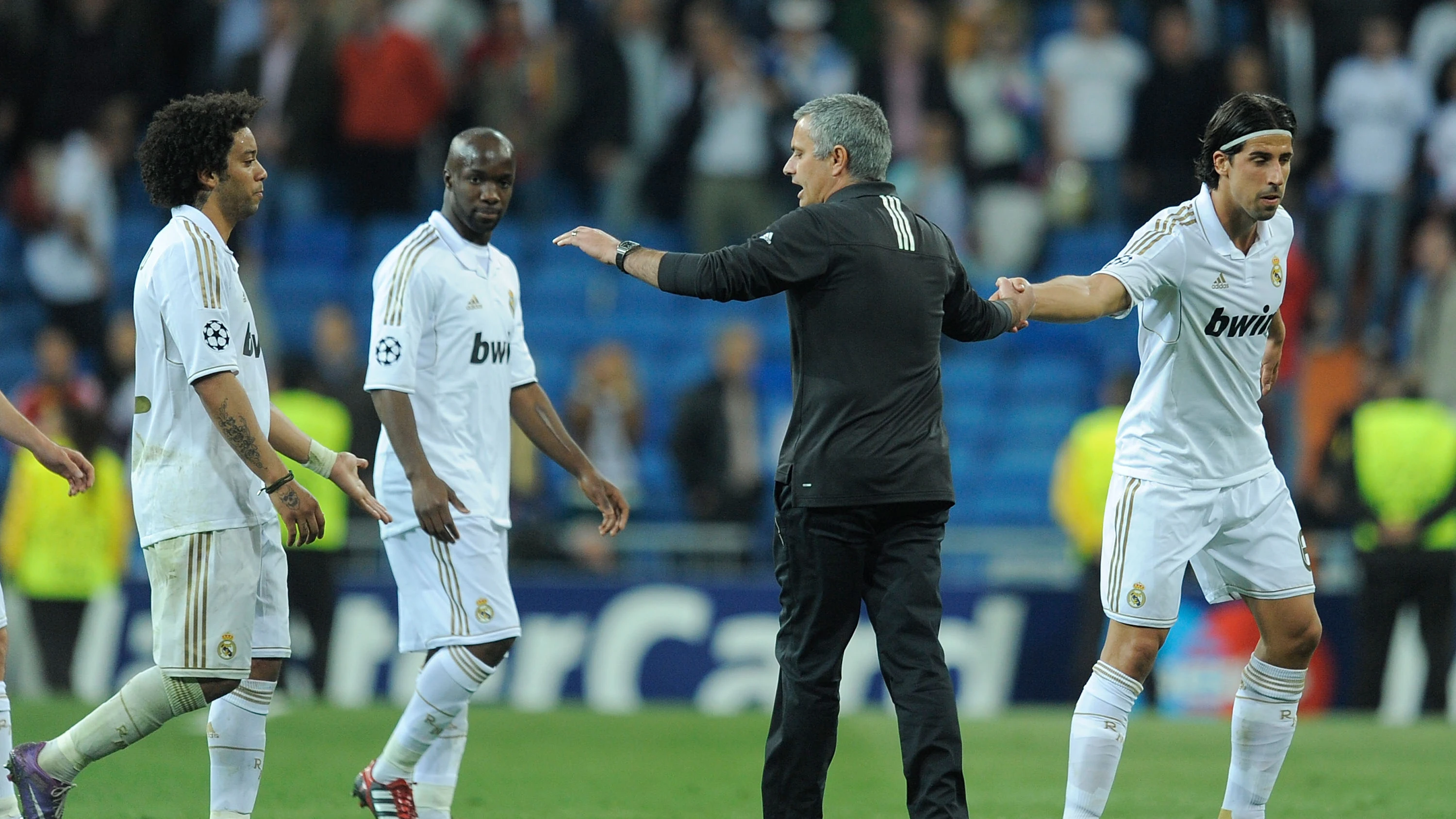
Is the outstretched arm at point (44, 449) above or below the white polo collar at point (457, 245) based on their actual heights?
below

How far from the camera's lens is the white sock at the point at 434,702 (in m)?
6.96

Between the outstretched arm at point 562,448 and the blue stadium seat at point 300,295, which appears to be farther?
the blue stadium seat at point 300,295

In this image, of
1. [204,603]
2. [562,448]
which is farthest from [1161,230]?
[204,603]

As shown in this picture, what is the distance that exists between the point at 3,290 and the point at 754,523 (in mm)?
8364

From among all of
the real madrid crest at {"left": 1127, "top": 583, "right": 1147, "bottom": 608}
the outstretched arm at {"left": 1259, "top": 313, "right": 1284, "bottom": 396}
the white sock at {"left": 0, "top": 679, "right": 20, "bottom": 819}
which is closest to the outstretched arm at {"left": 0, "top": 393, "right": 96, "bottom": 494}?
the white sock at {"left": 0, "top": 679, "right": 20, "bottom": 819}

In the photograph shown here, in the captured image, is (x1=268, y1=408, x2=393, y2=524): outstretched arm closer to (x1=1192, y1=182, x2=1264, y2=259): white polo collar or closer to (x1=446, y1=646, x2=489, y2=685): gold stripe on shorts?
(x1=446, y1=646, x2=489, y2=685): gold stripe on shorts

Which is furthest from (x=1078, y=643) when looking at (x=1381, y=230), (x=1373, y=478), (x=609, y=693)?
(x=1381, y=230)

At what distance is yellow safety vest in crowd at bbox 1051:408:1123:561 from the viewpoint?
42.2ft

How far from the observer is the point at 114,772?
9000mm

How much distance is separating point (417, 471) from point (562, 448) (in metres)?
0.80

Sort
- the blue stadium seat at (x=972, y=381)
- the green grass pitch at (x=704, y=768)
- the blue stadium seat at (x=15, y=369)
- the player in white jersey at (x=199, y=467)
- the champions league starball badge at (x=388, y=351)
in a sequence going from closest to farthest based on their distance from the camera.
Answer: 1. the player in white jersey at (x=199, y=467)
2. the champions league starball badge at (x=388, y=351)
3. the green grass pitch at (x=704, y=768)
4. the blue stadium seat at (x=972, y=381)
5. the blue stadium seat at (x=15, y=369)

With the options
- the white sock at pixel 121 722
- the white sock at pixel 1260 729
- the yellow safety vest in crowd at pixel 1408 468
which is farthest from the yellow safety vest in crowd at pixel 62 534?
the yellow safety vest in crowd at pixel 1408 468

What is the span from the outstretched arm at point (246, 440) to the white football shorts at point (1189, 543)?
2.87 m

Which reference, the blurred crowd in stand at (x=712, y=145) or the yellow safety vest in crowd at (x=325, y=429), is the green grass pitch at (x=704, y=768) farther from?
the blurred crowd in stand at (x=712, y=145)
